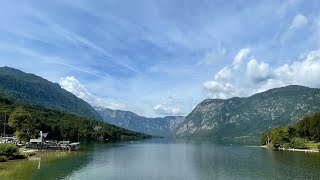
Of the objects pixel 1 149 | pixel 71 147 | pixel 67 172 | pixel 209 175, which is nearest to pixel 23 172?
pixel 67 172

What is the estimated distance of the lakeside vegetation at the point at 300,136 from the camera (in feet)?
529

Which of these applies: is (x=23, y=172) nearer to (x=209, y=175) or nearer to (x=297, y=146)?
(x=209, y=175)

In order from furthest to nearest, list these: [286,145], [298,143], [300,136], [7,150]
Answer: [300,136], [286,145], [298,143], [7,150]

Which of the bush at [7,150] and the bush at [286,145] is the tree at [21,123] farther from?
the bush at [286,145]

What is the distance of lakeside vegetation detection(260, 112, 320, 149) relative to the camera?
161125 millimetres

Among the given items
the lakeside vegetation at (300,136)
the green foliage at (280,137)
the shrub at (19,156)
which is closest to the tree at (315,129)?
the lakeside vegetation at (300,136)

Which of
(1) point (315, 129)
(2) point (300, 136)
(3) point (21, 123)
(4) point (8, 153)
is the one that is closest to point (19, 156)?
(4) point (8, 153)

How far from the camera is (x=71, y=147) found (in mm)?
138125

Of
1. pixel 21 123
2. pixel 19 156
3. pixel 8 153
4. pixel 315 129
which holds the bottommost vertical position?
pixel 19 156

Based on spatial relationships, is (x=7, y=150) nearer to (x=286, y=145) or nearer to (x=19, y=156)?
(x=19, y=156)

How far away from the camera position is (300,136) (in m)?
179

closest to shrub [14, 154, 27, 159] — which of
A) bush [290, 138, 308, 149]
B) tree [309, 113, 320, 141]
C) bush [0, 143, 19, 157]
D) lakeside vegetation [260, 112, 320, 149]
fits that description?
bush [0, 143, 19, 157]

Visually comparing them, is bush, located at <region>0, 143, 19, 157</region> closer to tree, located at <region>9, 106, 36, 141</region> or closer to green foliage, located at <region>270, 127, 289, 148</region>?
tree, located at <region>9, 106, 36, 141</region>

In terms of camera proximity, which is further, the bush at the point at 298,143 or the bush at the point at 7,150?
the bush at the point at 298,143
